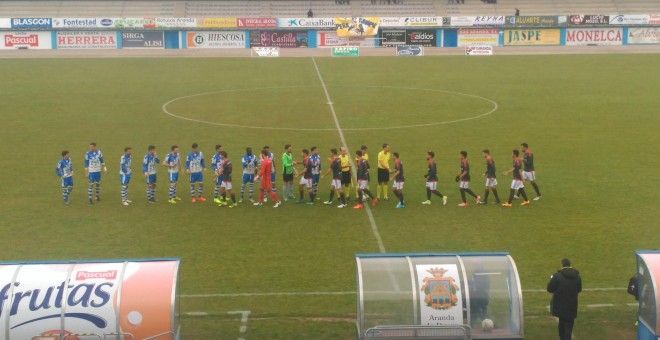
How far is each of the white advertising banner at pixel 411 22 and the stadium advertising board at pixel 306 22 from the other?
15.9 feet

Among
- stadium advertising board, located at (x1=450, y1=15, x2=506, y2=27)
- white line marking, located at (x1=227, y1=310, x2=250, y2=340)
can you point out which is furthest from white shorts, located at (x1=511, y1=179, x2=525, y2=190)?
stadium advertising board, located at (x1=450, y1=15, x2=506, y2=27)

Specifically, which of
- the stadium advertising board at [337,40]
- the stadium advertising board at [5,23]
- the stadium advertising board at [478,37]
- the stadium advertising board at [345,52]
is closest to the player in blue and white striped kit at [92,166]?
the stadium advertising board at [345,52]

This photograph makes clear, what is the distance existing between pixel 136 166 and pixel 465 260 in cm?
1932

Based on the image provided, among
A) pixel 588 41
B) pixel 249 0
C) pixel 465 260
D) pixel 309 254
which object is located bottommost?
pixel 309 254

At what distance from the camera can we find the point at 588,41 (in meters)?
81.2

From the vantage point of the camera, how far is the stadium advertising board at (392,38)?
265 feet

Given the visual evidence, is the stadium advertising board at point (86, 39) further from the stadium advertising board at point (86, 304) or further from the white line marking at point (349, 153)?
the stadium advertising board at point (86, 304)

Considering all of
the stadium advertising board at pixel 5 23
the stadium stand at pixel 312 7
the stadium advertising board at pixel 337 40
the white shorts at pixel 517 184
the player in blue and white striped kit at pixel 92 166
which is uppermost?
the stadium stand at pixel 312 7

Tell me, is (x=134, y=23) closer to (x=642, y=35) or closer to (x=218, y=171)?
(x=642, y=35)

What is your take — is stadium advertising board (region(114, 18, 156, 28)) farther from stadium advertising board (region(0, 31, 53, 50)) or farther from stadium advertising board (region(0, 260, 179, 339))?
stadium advertising board (region(0, 260, 179, 339))

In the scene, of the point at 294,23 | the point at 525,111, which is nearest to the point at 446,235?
the point at 525,111

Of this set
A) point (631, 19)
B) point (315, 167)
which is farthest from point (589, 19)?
point (315, 167)

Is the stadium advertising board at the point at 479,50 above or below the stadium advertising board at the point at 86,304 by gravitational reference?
above

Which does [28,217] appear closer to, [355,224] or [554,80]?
[355,224]
